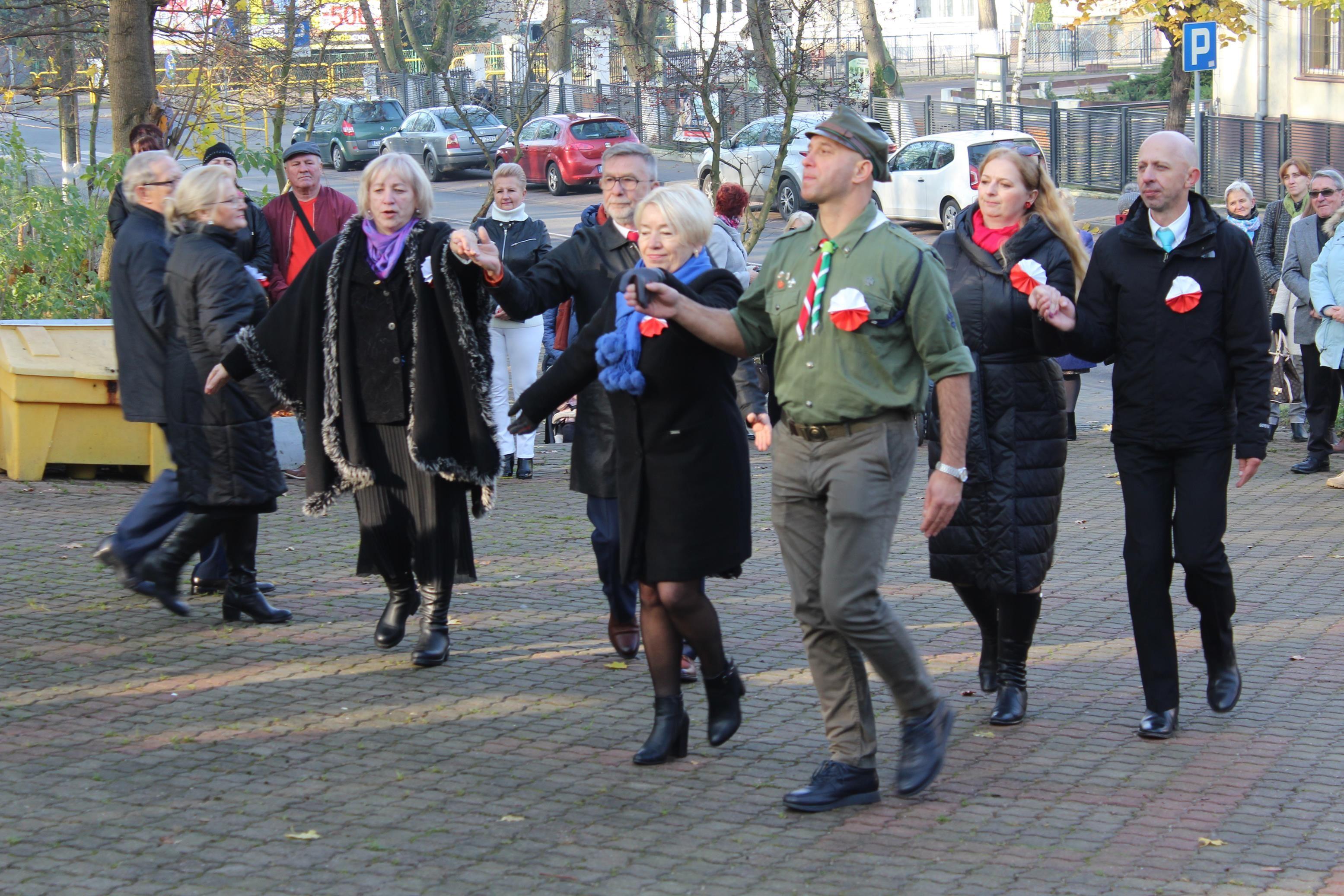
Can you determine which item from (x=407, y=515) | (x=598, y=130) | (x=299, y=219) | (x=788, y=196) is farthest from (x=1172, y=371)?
(x=598, y=130)

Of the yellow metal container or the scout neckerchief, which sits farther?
the yellow metal container

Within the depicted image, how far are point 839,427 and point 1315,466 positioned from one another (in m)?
7.01

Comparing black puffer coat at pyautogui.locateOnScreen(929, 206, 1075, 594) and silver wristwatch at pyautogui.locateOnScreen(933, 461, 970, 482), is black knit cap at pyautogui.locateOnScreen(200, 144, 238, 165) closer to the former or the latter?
black puffer coat at pyautogui.locateOnScreen(929, 206, 1075, 594)

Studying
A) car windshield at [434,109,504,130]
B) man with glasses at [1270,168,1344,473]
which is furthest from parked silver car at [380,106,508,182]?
man with glasses at [1270,168,1344,473]

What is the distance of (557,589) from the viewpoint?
289 inches

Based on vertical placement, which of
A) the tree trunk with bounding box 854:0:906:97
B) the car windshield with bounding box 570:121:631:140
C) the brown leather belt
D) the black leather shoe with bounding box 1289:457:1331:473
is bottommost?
the black leather shoe with bounding box 1289:457:1331:473

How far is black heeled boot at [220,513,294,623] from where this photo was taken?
6609 mm

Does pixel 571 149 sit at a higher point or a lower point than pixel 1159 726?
higher

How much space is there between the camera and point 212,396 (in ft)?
21.2

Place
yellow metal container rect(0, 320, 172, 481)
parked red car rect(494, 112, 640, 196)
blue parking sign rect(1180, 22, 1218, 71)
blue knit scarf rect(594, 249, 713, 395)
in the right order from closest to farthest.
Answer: blue knit scarf rect(594, 249, 713, 395) < yellow metal container rect(0, 320, 172, 481) < blue parking sign rect(1180, 22, 1218, 71) < parked red car rect(494, 112, 640, 196)

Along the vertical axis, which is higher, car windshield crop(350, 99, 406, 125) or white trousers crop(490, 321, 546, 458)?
car windshield crop(350, 99, 406, 125)

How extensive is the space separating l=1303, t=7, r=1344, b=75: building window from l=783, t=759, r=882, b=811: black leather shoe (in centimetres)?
2658

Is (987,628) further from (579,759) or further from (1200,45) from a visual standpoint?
(1200,45)

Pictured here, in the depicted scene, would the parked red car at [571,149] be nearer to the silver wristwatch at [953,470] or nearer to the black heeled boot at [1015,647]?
the black heeled boot at [1015,647]
